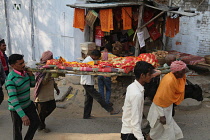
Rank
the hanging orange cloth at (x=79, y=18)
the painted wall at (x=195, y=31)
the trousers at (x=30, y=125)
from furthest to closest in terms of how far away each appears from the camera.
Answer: the painted wall at (x=195, y=31), the hanging orange cloth at (x=79, y=18), the trousers at (x=30, y=125)

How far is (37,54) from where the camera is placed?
379 inches

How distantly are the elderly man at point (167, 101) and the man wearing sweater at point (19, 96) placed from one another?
2.05m

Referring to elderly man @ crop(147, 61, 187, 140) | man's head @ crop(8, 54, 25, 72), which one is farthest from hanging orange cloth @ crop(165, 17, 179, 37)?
man's head @ crop(8, 54, 25, 72)

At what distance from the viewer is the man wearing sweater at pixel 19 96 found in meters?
3.28

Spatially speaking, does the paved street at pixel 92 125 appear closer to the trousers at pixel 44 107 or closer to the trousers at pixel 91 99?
the trousers at pixel 91 99

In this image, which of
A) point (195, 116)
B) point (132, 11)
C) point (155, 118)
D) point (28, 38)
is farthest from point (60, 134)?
point (28, 38)

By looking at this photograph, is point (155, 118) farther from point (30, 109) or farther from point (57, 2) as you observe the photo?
point (57, 2)

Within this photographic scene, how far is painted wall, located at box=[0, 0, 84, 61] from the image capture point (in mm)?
8414

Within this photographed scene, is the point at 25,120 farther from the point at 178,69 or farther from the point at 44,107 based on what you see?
the point at 178,69

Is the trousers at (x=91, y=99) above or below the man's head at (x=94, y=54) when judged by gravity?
below

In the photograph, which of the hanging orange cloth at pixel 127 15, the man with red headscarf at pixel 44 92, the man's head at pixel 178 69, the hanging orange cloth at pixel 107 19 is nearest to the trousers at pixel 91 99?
the man with red headscarf at pixel 44 92

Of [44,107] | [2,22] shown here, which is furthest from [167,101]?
[2,22]

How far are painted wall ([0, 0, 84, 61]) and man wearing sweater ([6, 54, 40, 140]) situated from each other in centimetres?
493

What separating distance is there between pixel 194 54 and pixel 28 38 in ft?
24.5
